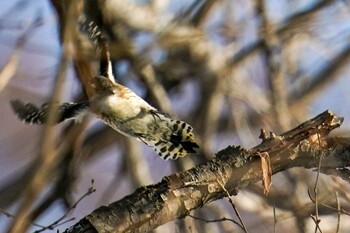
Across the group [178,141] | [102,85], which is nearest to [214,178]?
[178,141]

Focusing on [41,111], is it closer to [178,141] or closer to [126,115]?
[126,115]

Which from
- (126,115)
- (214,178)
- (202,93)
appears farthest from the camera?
(202,93)

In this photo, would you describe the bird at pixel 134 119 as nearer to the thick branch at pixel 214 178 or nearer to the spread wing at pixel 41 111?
the spread wing at pixel 41 111

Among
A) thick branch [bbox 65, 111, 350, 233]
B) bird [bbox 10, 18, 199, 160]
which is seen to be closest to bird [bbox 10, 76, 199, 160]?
bird [bbox 10, 18, 199, 160]

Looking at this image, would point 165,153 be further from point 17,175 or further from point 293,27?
point 293,27

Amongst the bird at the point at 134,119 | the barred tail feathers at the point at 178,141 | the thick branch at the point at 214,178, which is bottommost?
the thick branch at the point at 214,178

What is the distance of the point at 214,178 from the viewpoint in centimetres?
137

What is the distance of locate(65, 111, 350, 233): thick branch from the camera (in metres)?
1.28

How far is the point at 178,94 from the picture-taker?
2373 mm

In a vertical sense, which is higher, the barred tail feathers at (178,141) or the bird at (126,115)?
the bird at (126,115)

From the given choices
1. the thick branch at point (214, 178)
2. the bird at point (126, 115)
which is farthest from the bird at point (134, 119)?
the thick branch at point (214, 178)

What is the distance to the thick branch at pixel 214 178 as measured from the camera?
128 centimetres

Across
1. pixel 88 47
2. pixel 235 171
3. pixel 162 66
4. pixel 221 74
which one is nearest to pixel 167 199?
pixel 235 171

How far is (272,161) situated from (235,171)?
8 centimetres
